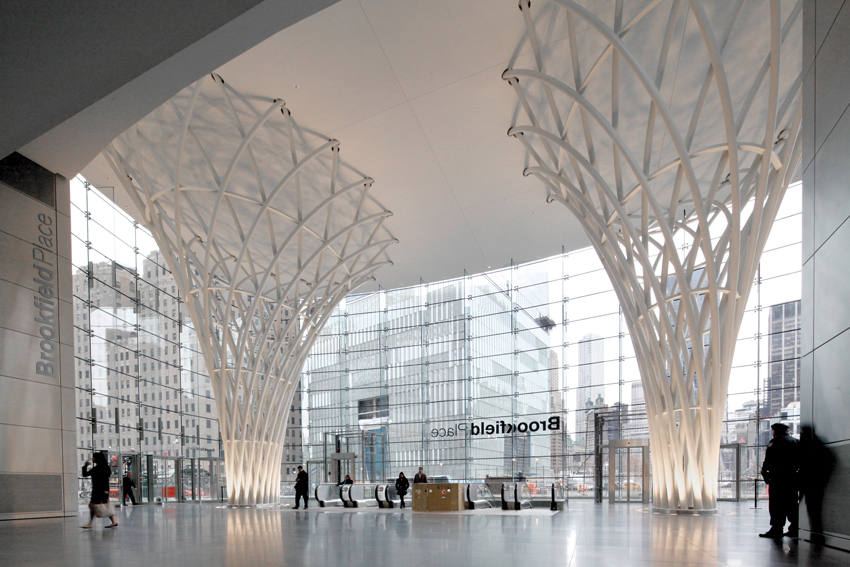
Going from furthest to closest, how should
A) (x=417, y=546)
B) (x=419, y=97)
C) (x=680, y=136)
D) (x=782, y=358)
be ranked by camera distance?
(x=782, y=358) → (x=419, y=97) → (x=680, y=136) → (x=417, y=546)

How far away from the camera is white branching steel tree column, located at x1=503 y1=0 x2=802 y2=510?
42.2 ft

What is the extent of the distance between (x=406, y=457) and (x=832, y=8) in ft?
97.4

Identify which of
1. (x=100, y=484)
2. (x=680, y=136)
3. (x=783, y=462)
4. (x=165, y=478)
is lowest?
(x=165, y=478)

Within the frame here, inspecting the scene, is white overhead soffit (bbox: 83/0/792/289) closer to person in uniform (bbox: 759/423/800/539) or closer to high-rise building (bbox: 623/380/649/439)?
high-rise building (bbox: 623/380/649/439)

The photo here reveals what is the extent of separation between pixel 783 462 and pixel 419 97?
11840mm

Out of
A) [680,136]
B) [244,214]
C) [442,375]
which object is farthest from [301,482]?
[680,136]

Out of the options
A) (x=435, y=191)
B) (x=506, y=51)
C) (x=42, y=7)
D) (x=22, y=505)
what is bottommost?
(x=22, y=505)

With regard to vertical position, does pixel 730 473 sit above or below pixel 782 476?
below

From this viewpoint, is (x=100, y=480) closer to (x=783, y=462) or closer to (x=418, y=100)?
(x=418, y=100)

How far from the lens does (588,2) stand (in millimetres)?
13633

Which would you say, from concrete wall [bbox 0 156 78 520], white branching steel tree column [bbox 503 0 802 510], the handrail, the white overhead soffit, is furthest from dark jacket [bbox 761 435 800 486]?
the handrail

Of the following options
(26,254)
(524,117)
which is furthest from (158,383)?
(524,117)

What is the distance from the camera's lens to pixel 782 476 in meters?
7.90

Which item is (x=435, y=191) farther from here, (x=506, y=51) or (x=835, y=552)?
(x=835, y=552)
